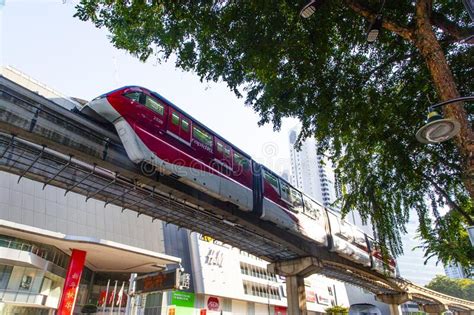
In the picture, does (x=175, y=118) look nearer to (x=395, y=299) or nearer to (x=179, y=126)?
(x=179, y=126)

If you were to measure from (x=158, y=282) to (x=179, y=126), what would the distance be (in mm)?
7776

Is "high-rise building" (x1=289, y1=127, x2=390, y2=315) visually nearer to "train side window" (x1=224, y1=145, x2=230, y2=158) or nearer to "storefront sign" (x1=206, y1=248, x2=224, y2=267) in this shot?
"train side window" (x1=224, y1=145, x2=230, y2=158)

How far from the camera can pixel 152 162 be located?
34.6 ft

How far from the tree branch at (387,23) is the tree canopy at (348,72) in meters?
0.03

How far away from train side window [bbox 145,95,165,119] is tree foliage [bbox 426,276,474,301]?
103544 mm

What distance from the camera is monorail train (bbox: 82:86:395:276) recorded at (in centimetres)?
1065

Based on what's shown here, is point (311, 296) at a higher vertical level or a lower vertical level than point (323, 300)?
higher

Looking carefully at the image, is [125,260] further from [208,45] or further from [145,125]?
[208,45]

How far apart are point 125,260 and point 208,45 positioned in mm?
27209

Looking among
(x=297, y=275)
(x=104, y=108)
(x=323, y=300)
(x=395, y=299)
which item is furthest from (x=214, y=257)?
(x=104, y=108)

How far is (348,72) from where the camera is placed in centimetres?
1104

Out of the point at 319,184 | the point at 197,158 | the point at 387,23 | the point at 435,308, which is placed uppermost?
the point at 319,184

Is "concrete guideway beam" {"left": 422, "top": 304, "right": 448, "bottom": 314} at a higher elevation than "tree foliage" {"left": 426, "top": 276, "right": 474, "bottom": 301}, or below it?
below

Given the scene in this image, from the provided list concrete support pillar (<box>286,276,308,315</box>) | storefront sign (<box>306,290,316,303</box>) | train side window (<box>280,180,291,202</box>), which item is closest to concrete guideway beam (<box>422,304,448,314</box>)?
storefront sign (<box>306,290,316,303</box>)
